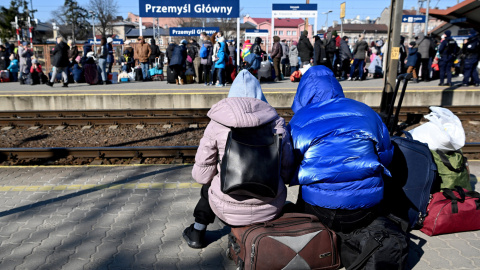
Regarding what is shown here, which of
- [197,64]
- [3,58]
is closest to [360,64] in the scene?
[197,64]

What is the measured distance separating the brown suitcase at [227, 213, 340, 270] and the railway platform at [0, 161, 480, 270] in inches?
22.5

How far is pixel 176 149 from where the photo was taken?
→ 23.6ft

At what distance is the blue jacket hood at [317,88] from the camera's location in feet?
Answer: 12.6

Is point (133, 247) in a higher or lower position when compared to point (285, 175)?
lower

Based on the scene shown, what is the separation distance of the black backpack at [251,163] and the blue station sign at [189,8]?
14212 millimetres

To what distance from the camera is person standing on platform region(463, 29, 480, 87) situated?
1287cm

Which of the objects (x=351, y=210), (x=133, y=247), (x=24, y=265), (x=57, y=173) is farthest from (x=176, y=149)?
(x=351, y=210)

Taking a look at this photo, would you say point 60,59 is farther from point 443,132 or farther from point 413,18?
point 413,18

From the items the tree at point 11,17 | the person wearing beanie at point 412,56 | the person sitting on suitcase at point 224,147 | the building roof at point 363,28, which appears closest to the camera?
the person sitting on suitcase at point 224,147

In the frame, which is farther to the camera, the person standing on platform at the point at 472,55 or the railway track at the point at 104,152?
the person standing on platform at the point at 472,55

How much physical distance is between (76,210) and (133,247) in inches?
48.7

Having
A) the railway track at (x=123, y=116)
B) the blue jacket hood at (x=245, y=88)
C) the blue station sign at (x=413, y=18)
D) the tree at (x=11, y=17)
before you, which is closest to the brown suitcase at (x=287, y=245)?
the blue jacket hood at (x=245, y=88)

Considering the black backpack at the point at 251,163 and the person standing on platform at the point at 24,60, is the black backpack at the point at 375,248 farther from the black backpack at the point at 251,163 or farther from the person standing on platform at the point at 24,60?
the person standing on platform at the point at 24,60

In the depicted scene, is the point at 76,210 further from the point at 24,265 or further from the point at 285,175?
the point at 285,175
